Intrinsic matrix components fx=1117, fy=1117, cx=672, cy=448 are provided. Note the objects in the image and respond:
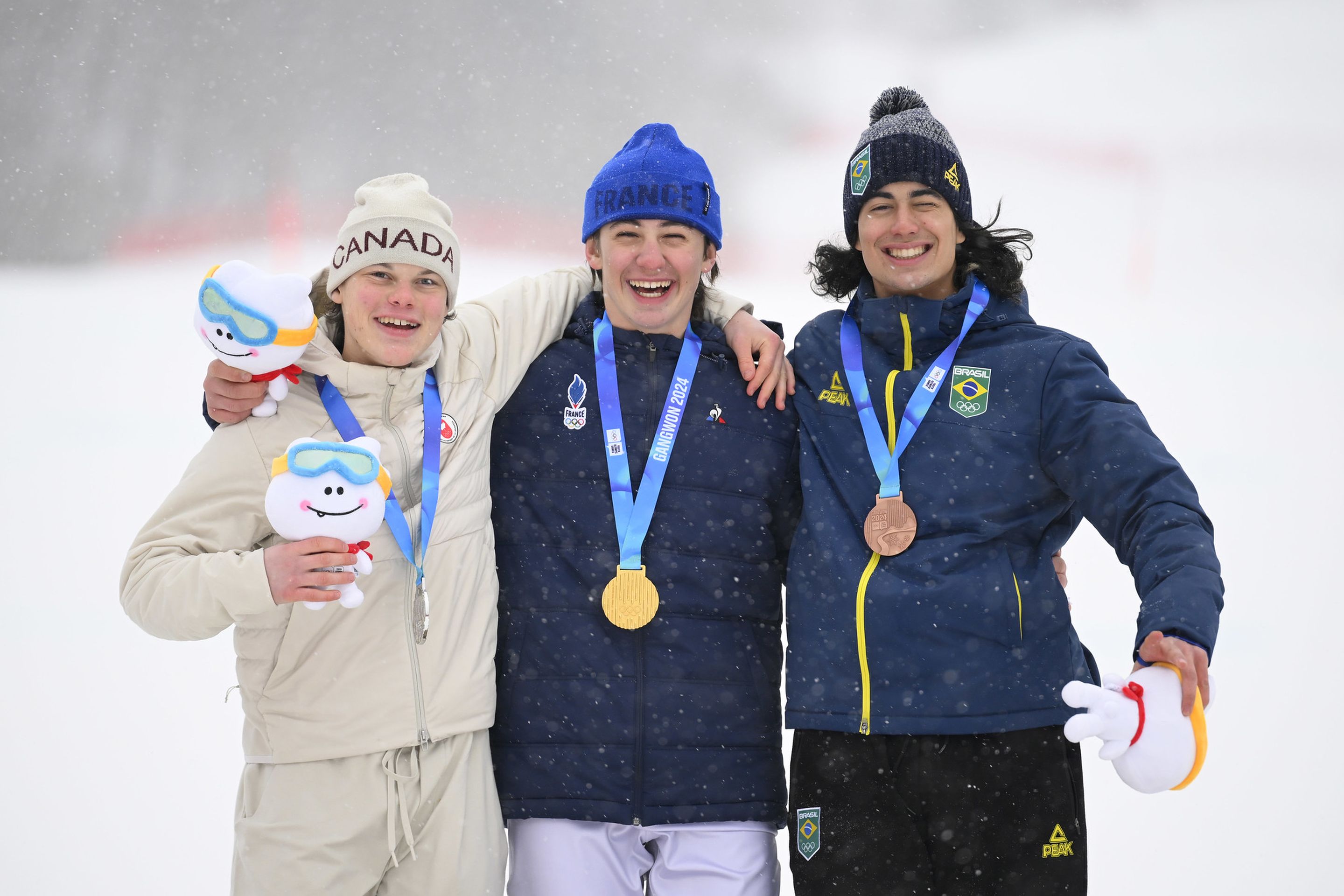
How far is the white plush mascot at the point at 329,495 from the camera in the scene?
1519 mm

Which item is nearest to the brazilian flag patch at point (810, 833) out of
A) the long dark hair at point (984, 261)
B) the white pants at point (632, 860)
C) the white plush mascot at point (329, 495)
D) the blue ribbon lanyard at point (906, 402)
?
the white pants at point (632, 860)

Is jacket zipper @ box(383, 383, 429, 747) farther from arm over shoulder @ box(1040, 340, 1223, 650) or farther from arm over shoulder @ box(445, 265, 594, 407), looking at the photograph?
arm over shoulder @ box(1040, 340, 1223, 650)

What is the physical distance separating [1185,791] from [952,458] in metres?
2.41

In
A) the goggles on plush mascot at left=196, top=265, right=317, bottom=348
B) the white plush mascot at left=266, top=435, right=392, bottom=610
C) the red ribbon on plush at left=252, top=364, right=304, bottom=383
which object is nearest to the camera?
the white plush mascot at left=266, top=435, right=392, bottom=610

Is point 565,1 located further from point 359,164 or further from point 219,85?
point 219,85

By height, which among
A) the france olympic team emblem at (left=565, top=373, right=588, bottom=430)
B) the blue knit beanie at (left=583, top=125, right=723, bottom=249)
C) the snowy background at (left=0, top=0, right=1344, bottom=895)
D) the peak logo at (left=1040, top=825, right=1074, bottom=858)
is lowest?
the peak logo at (left=1040, top=825, right=1074, bottom=858)

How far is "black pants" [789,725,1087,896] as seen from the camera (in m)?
1.81

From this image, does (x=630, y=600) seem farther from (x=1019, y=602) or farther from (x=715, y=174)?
(x=715, y=174)

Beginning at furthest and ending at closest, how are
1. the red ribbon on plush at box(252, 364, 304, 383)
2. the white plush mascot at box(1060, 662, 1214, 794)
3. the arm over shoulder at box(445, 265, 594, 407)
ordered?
the arm over shoulder at box(445, 265, 594, 407), the red ribbon on plush at box(252, 364, 304, 383), the white plush mascot at box(1060, 662, 1214, 794)

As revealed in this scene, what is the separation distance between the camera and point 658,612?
77.4 inches

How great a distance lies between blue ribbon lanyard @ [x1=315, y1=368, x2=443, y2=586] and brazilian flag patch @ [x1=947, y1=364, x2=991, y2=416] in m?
0.90

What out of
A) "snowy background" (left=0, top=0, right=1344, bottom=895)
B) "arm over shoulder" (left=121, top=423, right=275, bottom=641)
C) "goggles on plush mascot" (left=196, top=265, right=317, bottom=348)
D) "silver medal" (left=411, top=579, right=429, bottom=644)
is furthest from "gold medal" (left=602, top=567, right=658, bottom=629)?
"snowy background" (left=0, top=0, right=1344, bottom=895)

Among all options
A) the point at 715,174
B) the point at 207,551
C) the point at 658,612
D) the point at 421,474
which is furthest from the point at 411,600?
the point at 715,174

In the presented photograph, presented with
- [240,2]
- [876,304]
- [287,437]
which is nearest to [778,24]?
[240,2]
